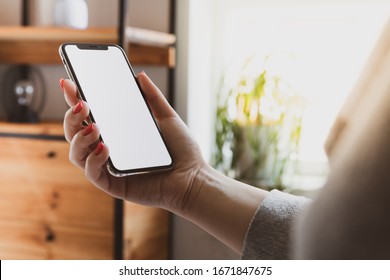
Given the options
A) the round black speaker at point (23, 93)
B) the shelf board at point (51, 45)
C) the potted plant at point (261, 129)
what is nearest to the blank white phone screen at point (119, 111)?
the shelf board at point (51, 45)

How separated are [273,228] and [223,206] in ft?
0.27

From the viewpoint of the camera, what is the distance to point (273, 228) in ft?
1.77

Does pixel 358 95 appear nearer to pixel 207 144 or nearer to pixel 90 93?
pixel 90 93

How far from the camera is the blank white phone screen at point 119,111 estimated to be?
609mm

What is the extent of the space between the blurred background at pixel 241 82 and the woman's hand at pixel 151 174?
0.76 metres

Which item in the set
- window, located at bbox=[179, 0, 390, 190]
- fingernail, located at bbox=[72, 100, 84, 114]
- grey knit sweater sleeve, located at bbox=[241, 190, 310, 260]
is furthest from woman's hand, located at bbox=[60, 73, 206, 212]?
window, located at bbox=[179, 0, 390, 190]

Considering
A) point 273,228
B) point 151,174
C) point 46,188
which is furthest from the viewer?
point 46,188

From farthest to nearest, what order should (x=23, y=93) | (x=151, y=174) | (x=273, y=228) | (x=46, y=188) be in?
(x=23, y=93) < (x=46, y=188) < (x=151, y=174) < (x=273, y=228)

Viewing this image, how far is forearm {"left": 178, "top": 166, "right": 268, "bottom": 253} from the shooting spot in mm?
586

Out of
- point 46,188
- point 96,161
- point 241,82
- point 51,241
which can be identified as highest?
point 96,161

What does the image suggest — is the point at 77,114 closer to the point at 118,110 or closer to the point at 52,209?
the point at 118,110

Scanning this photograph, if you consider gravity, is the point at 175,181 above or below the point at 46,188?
above

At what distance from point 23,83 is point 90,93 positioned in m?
1.05

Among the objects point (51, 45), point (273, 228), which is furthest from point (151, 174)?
point (51, 45)
